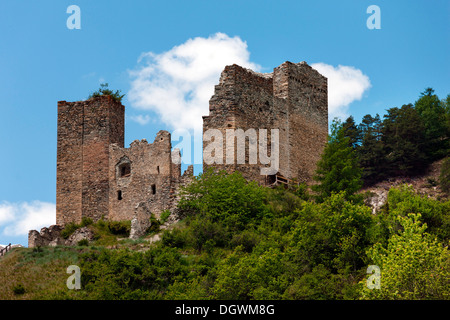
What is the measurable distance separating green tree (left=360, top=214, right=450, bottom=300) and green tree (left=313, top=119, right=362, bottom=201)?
11142 millimetres

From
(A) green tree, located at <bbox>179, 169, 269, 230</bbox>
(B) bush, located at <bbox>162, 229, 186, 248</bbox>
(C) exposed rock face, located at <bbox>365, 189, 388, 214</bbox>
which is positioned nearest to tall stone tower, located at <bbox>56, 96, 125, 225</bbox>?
(A) green tree, located at <bbox>179, 169, 269, 230</bbox>

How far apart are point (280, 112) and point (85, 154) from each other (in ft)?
38.1

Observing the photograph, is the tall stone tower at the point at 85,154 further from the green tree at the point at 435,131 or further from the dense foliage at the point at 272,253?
the green tree at the point at 435,131

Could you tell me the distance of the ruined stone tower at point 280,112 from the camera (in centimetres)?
4372

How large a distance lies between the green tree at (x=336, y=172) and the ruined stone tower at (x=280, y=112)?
225cm

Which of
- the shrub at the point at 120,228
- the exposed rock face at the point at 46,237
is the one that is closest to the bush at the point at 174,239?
the shrub at the point at 120,228

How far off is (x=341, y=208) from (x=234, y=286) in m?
6.65

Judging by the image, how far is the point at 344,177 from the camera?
4341 centimetres

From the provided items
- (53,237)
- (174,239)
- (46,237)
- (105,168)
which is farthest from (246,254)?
(105,168)

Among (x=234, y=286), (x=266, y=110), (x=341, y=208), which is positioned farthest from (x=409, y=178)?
(x=234, y=286)

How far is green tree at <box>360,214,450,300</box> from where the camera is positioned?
95.7 feet

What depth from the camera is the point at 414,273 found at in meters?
29.7
